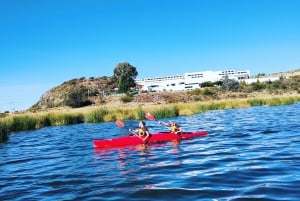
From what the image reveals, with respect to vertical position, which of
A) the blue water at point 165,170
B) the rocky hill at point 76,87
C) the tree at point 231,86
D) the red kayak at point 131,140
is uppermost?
the rocky hill at point 76,87

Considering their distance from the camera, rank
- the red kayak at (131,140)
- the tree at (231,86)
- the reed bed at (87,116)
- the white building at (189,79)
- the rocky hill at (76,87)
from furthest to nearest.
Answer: the white building at (189,79) → the rocky hill at (76,87) → the tree at (231,86) → the reed bed at (87,116) → the red kayak at (131,140)

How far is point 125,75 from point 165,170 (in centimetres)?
9476

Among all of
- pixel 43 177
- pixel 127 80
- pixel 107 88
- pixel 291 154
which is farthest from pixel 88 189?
pixel 107 88

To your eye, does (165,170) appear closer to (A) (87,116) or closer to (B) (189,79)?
(A) (87,116)

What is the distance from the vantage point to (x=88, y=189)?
35.1ft

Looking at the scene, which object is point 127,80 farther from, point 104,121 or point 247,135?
point 247,135

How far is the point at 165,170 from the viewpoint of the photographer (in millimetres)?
12641

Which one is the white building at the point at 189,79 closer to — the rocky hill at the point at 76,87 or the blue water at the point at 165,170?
the rocky hill at the point at 76,87

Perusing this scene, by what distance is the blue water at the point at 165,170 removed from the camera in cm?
963

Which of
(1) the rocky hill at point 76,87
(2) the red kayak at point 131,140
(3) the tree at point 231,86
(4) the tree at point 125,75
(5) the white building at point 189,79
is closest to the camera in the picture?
(2) the red kayak at point 131,140

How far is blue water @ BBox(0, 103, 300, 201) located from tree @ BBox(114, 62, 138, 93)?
79.0 meters

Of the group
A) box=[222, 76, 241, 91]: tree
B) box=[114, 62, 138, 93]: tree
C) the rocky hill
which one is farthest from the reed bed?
the rocky hill

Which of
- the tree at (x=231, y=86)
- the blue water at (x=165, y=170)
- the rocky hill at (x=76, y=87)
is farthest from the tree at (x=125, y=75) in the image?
the blue water at (x=165, y=170)

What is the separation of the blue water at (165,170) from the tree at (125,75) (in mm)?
79044
